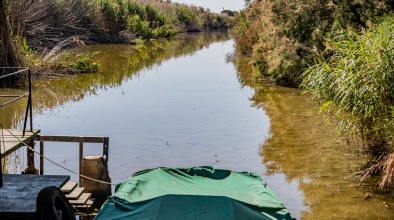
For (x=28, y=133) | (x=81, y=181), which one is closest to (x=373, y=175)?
(x=81, y=181)

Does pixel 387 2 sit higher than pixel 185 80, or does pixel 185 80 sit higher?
pixel 387 2

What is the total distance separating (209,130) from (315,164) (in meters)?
4.02

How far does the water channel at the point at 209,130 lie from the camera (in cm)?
1137

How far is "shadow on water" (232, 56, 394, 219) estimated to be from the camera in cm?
1027

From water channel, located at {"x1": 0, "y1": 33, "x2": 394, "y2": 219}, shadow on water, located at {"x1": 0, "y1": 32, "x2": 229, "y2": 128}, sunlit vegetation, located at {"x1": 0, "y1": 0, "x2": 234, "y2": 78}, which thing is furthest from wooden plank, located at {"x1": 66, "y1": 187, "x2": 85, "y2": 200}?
sunlit vegetation, located at {"x1": 0, "y1": 0, "x2": 234, "y2": 78}

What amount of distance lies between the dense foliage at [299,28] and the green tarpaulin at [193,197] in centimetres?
1217

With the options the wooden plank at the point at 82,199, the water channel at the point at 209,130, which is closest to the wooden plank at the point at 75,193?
the wooden plank at the point at 82,199

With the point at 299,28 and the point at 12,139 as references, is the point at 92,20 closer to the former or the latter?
the point at 299,28

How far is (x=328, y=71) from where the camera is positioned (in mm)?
13008

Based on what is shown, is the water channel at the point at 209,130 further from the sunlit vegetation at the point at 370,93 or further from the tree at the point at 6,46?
the tree at the point at 6,46

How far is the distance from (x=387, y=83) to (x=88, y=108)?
1056cm

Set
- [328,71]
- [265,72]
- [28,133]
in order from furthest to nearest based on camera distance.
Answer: [265,72] → [328,71] → [28,133]

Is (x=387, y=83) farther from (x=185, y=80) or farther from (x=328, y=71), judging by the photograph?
(x=185, y=80)

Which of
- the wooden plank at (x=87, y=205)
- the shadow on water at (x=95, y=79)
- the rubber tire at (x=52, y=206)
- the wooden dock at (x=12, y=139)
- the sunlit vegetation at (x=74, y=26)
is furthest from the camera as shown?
the sunlit vegetation at (x=74, y=26)
